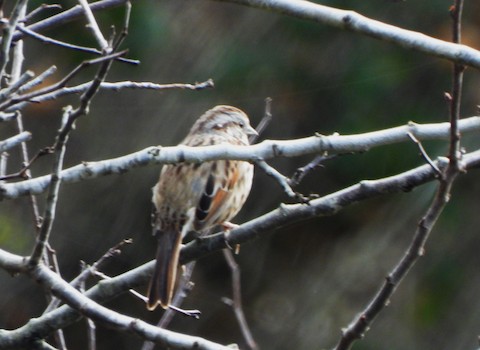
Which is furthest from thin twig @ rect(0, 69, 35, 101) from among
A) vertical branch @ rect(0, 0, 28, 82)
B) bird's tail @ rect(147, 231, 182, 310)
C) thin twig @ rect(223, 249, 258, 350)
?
bird's tail @ rect(147, 231, 182, 310)

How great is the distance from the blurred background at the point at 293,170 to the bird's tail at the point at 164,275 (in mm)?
2473

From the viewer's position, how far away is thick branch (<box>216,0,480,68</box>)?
3027mm

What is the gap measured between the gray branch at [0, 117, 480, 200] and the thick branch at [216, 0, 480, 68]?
34 centimetres

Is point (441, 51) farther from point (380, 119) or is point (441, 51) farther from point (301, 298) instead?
point (301, 298)

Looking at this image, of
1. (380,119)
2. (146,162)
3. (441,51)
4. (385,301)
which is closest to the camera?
(385,301)

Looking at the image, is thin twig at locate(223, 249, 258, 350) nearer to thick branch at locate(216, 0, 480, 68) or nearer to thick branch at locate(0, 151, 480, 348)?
thick branch at locate(0, 151, 480, 348)

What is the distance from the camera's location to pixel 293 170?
7.16m

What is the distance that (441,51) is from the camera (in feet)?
9.98

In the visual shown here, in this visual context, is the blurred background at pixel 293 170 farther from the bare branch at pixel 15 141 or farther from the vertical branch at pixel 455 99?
the vertical branch at pixel 455 99

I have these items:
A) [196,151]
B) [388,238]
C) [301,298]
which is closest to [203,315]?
[301,298]

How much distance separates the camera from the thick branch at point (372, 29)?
303cm

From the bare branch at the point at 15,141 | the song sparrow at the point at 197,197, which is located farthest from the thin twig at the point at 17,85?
the song sparrow at the point at 197,197

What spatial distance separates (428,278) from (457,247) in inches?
11.4

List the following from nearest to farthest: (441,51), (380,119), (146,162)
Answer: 1. (441,51)
2. (146,162)
3. (380,119)
